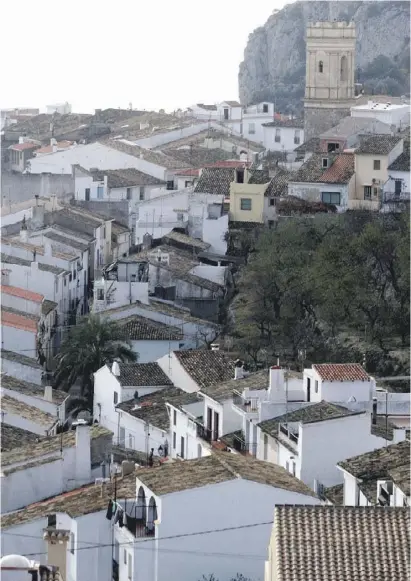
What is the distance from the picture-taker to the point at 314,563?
17.3 metres

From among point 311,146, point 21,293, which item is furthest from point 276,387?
point 311,146

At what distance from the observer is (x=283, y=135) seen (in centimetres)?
7125

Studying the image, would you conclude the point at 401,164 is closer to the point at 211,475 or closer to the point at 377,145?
the point at 377,145

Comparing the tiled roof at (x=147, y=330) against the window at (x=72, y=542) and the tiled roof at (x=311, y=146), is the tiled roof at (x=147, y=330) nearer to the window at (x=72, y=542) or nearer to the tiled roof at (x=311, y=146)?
the window at (x=72, y=542)

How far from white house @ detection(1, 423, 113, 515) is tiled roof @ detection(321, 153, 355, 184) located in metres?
22.2

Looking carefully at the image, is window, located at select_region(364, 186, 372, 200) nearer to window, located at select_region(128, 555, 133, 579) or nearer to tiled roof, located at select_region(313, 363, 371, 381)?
tiled roof, located at select_region(313, 363, 371, 381)

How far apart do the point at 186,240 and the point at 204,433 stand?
819 inches

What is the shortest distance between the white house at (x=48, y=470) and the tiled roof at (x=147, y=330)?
12614 millimetres

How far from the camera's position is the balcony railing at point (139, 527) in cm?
2159

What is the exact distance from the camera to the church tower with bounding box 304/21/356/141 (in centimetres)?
6575

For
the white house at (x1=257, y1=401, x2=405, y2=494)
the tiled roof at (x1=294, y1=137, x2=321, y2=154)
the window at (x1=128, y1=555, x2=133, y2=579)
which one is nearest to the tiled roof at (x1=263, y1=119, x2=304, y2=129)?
the tiled roof at (x1=294, y1=137, x2=321, y2=154)

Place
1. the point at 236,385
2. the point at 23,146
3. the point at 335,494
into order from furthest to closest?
the point at 23,146, the point at 236,385, the point at 335,494

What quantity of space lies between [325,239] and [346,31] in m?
26.3

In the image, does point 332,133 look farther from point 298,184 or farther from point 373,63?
point 373,63
